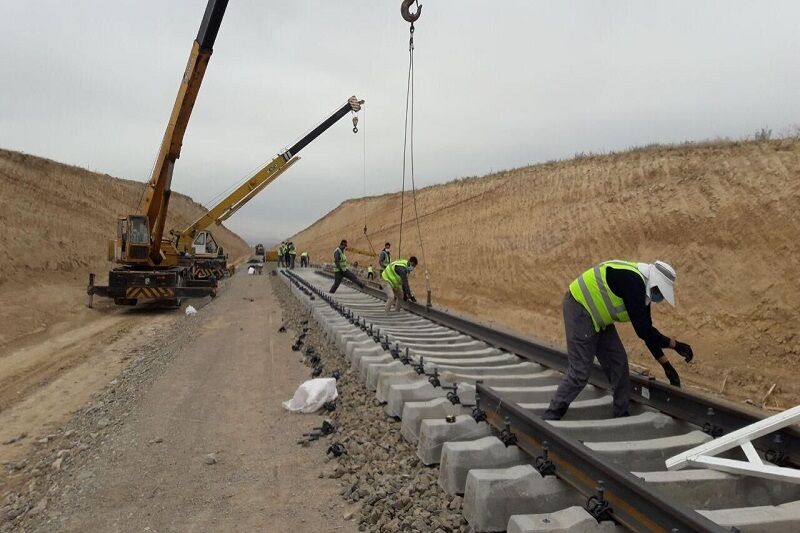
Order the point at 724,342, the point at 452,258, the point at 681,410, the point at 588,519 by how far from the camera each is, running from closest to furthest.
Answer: the point at 588,519 < the point at 681,410 < the point at 724,342 < the point at 452,258

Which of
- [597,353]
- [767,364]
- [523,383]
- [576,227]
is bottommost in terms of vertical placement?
[767,364]

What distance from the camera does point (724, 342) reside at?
37.1 feet

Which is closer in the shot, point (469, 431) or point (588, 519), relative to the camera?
point (588, 519)

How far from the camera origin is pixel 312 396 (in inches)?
219

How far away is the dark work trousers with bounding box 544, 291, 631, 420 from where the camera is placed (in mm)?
4027

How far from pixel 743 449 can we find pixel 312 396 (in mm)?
3802

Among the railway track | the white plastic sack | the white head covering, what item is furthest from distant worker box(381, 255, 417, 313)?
the white head covering

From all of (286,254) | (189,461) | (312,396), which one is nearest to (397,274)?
(312,396)

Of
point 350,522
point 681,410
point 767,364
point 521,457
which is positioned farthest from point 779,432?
point 767,364

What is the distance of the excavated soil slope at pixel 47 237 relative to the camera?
15648 mm

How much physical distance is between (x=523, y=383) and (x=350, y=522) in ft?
8.52

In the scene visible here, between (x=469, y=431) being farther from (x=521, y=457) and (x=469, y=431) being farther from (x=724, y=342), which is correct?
(x=724, y=342)

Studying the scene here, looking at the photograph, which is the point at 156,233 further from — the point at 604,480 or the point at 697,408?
the point at 604,480

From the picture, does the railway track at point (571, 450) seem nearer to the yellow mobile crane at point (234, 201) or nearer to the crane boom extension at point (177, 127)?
the crane boom extension at point (177, 127)
